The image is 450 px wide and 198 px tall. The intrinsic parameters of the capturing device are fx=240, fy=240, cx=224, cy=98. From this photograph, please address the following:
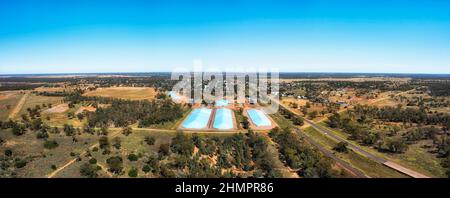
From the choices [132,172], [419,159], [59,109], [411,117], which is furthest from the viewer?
[59,109]

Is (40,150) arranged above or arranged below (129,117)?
below

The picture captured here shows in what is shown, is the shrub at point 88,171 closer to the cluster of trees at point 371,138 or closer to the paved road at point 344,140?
the paved road at point 344,140

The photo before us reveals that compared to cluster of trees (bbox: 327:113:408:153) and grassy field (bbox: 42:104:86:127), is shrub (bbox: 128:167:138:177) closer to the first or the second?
grassy field (bbox: 42:104:86:127)

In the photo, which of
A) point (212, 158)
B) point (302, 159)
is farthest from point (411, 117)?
point (212, 158)

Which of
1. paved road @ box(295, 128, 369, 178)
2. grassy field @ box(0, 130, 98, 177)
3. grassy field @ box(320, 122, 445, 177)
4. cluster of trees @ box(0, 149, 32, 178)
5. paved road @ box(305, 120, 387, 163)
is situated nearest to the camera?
cluster of trees @ box(0, 149, 32, 178)

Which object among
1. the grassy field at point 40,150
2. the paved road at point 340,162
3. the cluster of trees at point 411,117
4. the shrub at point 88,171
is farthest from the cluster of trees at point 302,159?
the cluster of trees at point 411,117

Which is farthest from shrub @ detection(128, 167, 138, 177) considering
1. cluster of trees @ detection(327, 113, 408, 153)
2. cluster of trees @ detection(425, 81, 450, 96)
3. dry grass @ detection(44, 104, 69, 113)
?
cluster of trees @ detection(425, 81, 450, 96)

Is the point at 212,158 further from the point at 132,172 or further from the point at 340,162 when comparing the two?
the point at 340,162
